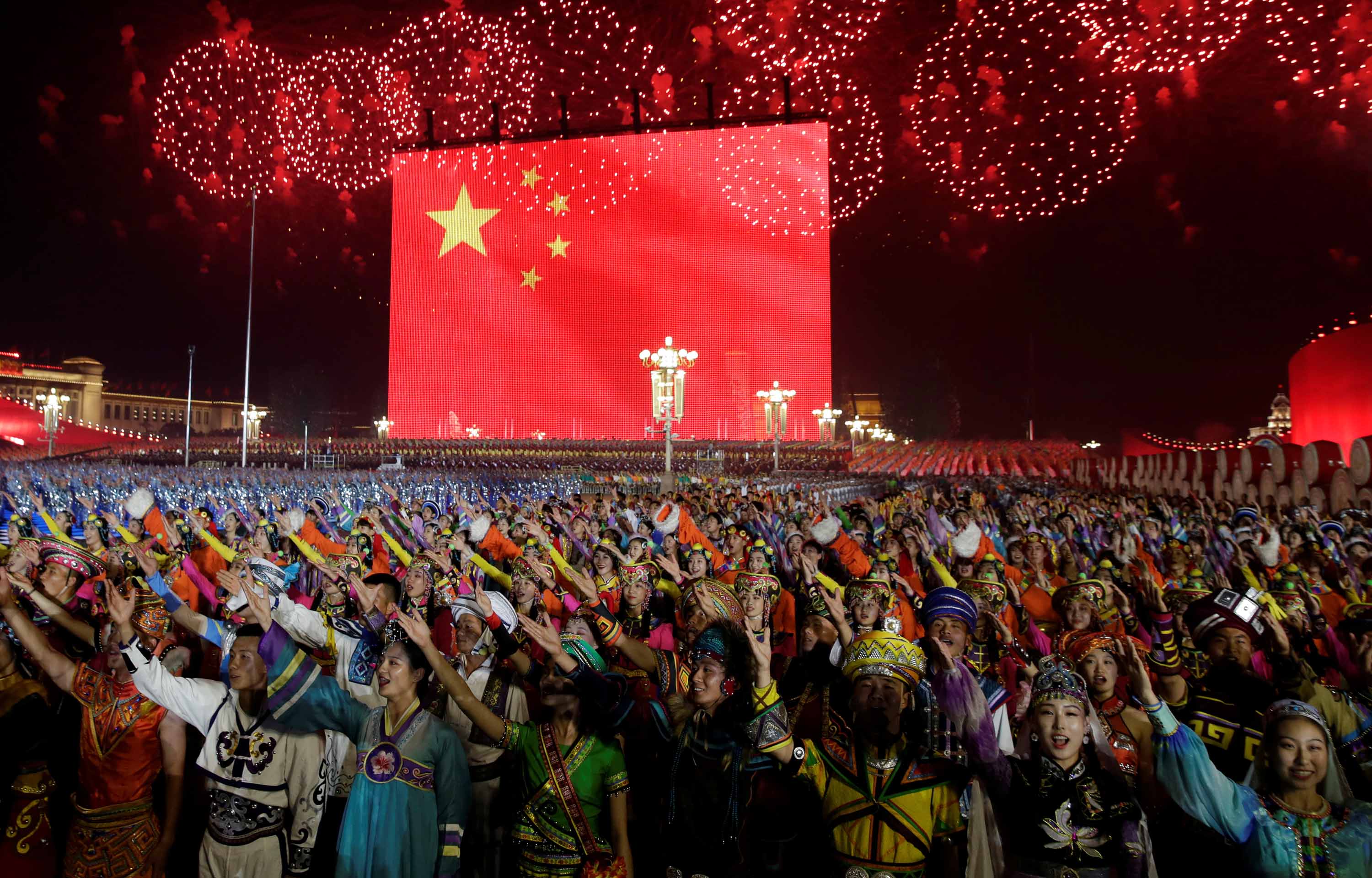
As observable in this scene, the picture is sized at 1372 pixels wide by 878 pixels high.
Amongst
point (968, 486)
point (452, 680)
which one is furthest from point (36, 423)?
point (452, 680)

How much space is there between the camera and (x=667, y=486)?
14.9 metres

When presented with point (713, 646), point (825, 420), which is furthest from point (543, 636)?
point (825, 420)

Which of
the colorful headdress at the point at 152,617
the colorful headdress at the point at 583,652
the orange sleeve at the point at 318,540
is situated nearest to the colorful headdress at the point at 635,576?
the colorful headdress at the point at 583,652

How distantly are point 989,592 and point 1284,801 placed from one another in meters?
2.08

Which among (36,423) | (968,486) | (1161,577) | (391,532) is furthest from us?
(36,423)

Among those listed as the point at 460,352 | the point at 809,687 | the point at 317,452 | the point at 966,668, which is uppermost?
the point at 460,352

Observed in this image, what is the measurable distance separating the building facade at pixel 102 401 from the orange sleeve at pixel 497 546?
26616 mm

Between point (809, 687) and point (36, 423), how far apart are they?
108 ft

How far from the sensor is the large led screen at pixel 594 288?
27.3m

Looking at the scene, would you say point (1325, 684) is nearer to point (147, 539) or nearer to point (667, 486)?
point (147, 539)

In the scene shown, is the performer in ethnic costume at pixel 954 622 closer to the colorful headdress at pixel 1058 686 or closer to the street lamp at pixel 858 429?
the colorful headdress at pixel 1058 686

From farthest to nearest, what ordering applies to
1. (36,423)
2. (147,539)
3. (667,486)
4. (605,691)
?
1. (36,423)
2. (667,486)
3. (147,539)
4. (605,691)

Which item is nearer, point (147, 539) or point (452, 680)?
point (452, 680)

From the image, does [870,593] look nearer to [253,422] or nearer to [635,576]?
[635,576]
